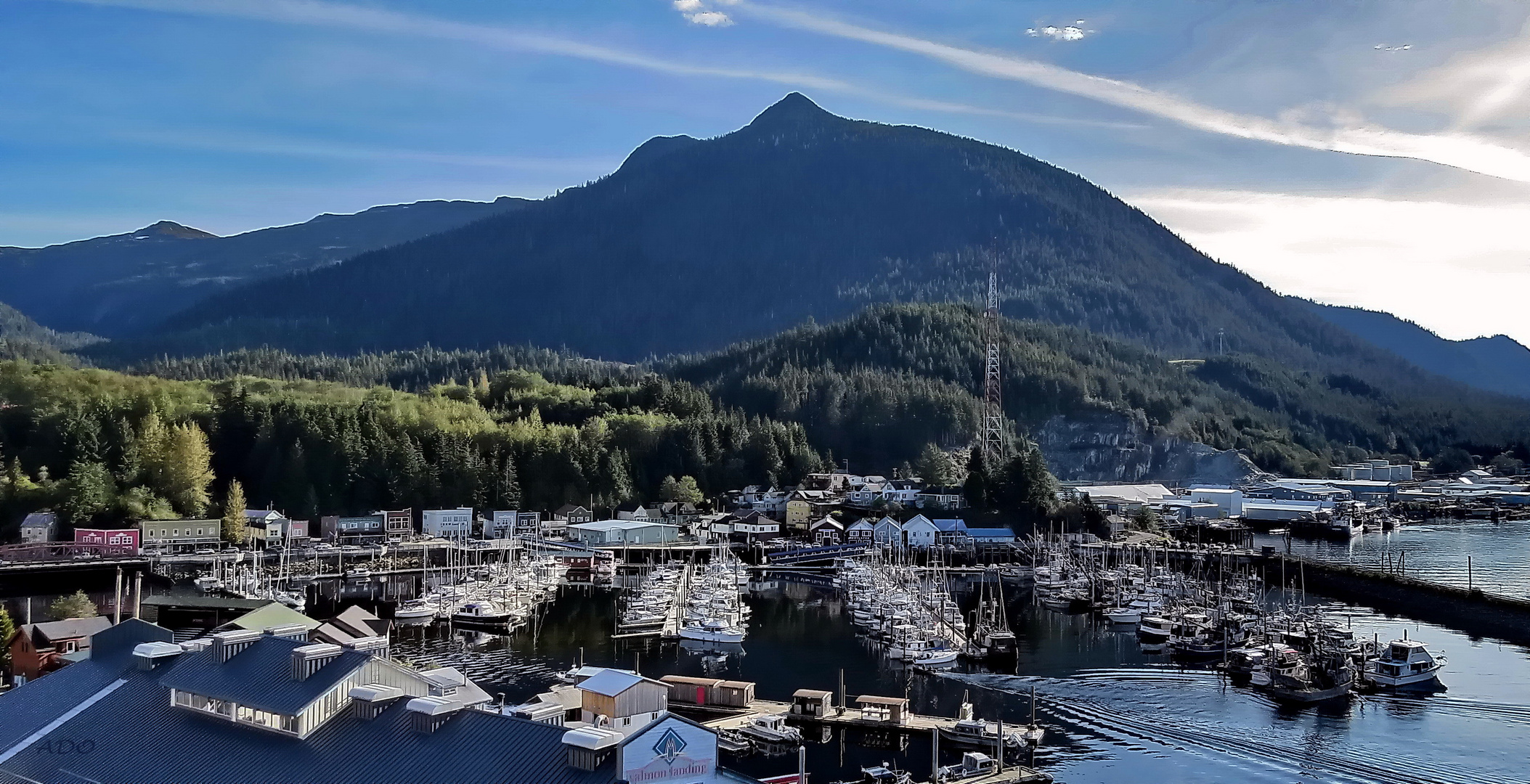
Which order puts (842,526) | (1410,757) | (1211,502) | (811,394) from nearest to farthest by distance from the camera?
(1410,757)
(842,526)
(1211,502)
(811,394)

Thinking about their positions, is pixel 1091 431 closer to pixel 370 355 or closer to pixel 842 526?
pixel 842 526

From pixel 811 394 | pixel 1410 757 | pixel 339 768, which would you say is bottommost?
pixel 1410 757

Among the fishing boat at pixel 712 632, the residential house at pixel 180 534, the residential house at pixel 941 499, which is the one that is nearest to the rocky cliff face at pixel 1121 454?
the residential house at pixel 941 499

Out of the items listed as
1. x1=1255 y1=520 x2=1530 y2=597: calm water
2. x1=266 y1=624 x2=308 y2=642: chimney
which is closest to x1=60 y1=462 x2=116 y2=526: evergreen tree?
x1=266 y1=624 x2=308 y2=642: chimney

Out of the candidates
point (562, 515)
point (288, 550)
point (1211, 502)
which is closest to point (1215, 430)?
point (1211, 502)

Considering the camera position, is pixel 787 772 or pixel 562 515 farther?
pixel 562 515

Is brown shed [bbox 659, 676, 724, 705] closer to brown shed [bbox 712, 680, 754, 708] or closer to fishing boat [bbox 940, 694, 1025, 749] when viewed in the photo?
brown shed [bbox 712, 680, 754, 708]

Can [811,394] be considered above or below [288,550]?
above

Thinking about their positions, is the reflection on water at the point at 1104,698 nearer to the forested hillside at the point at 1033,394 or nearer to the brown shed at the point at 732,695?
the brown shed at the point at 732,695
